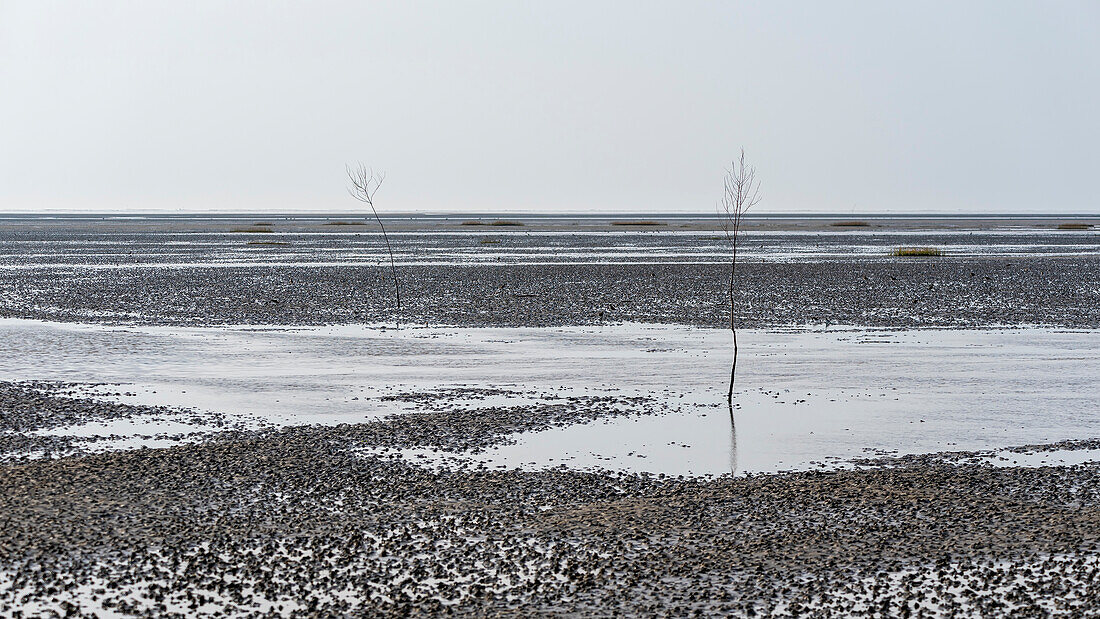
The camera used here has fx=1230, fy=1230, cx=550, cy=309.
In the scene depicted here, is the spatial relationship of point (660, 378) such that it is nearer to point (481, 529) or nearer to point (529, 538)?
point (481, 529)

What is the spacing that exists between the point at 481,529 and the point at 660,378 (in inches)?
407

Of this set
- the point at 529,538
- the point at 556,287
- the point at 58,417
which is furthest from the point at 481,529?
the point at 556,287

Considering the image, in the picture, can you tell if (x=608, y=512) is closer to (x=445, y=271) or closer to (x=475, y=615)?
(x=475, y=615)

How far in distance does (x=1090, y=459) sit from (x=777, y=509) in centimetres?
468

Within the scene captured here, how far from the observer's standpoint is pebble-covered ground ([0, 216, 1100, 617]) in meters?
9.30

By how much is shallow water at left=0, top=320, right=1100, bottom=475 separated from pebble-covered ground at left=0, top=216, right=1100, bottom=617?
815 millimetres

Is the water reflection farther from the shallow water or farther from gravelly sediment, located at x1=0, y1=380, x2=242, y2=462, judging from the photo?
gravelly sediment, located at x1=0, y1=380, x2=242, y2=462

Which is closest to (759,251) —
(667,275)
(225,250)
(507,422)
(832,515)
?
(667,275)

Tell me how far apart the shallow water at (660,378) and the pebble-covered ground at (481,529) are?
2.68ft

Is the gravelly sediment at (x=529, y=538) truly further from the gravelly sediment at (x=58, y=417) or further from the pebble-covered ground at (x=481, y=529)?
the gravelly sediment at (x=58, y=417)

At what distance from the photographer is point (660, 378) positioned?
21250 mm

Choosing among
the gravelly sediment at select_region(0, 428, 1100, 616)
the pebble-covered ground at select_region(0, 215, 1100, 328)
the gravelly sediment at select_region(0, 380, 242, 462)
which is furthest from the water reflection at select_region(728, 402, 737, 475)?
the pebble-covered ground at select_region(0, 215, 1100, 328)

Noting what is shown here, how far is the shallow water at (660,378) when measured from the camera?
50.6ft

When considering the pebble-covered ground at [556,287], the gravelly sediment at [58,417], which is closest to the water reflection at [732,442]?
the gravelly sediment at [58,417]
